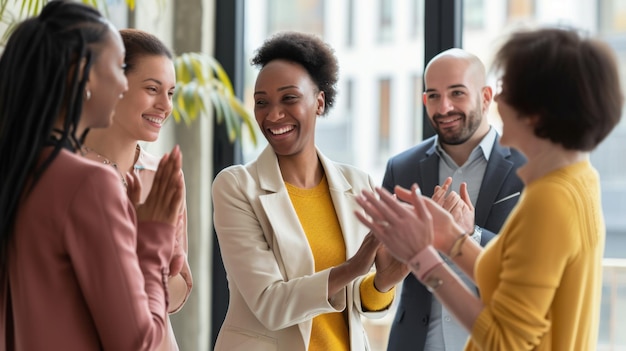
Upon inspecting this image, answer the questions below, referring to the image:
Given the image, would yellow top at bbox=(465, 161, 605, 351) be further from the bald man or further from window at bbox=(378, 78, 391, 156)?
window at bbox=(378, 78, 391, 156)

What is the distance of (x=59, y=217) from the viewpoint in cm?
133

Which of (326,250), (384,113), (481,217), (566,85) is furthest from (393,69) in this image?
(566,85)

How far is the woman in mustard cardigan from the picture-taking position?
4.63ft

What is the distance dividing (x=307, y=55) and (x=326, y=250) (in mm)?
580

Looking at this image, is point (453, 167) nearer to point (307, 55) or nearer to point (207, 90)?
point (307, 55)

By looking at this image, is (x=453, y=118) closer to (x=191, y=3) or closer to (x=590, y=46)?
(x=590, y=46)

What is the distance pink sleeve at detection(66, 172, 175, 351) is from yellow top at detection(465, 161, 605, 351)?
61cm

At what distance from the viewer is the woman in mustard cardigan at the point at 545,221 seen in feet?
4.63

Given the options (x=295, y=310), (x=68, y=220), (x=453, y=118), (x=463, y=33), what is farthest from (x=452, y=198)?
(x=463, y=33)

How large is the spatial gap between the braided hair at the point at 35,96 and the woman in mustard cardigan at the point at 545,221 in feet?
2.18

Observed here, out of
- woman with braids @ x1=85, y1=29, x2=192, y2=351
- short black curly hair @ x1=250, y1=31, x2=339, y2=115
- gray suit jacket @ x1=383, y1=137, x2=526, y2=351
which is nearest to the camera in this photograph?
woman with braids @ x1=85, y1=29, x2=192, y2=351

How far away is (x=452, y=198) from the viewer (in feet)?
6.63

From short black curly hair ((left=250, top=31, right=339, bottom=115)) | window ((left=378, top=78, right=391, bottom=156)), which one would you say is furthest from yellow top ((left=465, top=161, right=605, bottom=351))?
window ((left=378, top=78, right=391, bottom=156))

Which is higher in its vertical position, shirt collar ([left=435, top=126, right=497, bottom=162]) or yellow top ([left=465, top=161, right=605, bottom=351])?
shirt collar ([left=435, top=126, right=497, bottom=162])
